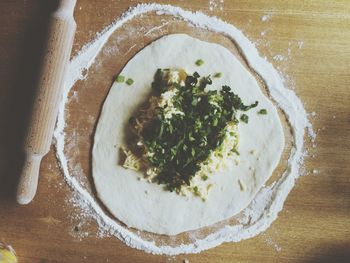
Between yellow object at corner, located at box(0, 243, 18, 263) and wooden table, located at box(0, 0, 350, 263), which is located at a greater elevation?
wooden table, located at box(0, 0, 350, 263)

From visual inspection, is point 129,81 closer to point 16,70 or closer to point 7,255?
point 16,70

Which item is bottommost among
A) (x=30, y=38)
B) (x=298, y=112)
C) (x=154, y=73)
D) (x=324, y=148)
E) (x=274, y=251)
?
(x=274, y=251)

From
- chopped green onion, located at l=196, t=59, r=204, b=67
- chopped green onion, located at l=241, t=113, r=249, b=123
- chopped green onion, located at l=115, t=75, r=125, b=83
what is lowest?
chopped green onion, located at l=241, t=113, r=249, b=123

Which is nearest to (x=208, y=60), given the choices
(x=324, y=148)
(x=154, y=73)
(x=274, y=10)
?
(x=154, y=73)

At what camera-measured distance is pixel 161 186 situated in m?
1.47

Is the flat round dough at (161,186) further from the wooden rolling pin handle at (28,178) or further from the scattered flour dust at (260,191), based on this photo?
the wooden rolling pin handle at (28,178)

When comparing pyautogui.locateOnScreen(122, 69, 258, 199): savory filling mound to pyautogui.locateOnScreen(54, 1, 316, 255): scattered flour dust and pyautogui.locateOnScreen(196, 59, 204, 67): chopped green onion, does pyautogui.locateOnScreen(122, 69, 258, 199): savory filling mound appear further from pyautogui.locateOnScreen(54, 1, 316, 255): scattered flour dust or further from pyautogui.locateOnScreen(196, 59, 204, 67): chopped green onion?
pyautogui.locateOnScreen(54, 1, 316, 255): scattered flour dust

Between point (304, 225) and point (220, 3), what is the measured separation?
0.82 m

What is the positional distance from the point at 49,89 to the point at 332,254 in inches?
43.3

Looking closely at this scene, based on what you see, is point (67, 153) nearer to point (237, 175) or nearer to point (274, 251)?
point (237, 175)

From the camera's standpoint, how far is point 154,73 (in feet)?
4.88

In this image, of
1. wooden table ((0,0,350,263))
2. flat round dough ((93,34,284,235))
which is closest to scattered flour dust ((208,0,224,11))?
wooden table ((0,0,350,263))

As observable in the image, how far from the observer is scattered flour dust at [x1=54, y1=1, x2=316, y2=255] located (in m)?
1.49

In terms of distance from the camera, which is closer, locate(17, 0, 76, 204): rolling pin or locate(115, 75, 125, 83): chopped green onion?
locate(17, 0, 76, 204): rolling pin
